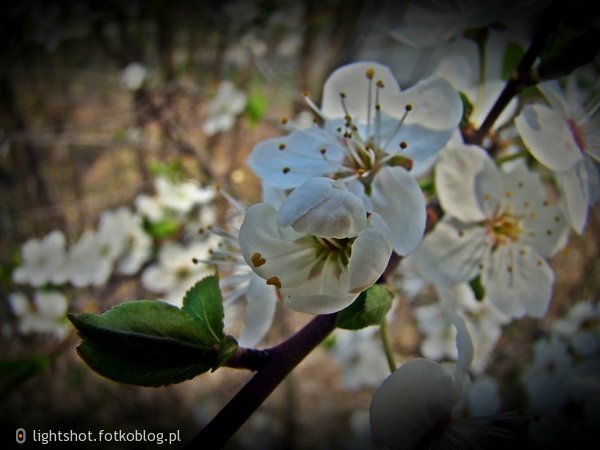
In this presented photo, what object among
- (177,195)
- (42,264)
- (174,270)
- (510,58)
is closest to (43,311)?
(42,264)

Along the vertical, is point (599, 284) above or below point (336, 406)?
above

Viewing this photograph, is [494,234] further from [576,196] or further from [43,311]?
[43,311]

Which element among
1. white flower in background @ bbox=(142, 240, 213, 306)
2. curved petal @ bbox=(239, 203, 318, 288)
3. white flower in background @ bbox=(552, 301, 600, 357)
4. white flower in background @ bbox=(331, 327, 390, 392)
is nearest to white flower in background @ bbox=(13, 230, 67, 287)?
white flower in background @ bbox=(142, 240, 213, 306)

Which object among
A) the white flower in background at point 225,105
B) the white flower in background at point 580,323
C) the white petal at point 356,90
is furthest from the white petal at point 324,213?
the white flower in background at point 225,105

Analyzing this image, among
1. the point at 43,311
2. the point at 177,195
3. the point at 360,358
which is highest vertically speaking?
the point at 177,195

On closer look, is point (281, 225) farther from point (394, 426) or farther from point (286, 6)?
point (286, 6)

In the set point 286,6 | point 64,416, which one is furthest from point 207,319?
point 64,416

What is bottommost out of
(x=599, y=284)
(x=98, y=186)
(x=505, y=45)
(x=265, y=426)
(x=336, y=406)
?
(x=336, y=406)
